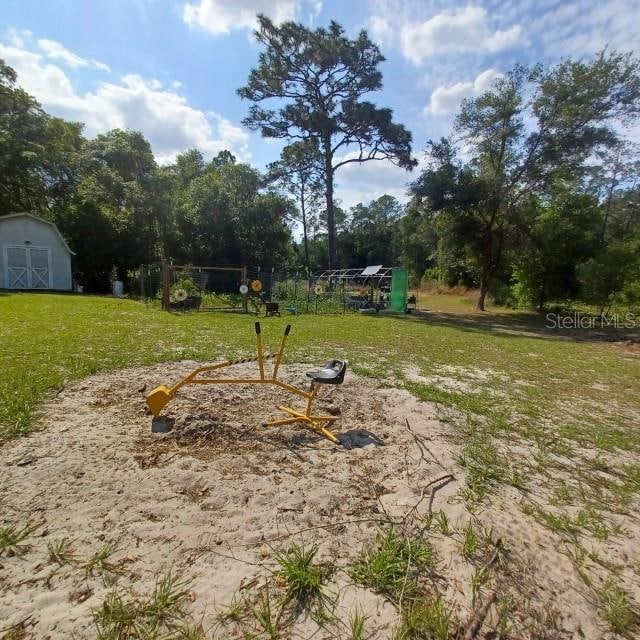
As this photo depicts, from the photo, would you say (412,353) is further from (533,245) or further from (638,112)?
(638,112)

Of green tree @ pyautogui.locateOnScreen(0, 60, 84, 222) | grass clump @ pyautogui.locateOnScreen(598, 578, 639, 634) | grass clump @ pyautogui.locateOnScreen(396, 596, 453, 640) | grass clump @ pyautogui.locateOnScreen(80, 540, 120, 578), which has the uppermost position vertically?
green tree @ pyautogui.locateOnScreen(0, 60, 84, 222)

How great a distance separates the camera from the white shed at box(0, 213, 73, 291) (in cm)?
1967

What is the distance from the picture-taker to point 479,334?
13047 millimetres

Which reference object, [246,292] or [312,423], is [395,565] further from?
[246,292]

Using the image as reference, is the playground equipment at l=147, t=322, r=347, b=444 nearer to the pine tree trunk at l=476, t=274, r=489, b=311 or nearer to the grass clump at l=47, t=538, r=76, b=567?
the grass clump at l=47, t=538, r=76, b=567

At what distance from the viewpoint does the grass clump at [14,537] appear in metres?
2.00

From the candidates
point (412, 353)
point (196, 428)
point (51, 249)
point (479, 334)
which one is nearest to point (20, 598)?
point (196, 428)

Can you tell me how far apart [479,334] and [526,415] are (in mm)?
8950

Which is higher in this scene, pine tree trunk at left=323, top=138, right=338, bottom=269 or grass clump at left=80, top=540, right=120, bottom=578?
pine tree trunk at left=323, top=138, right=338, bottom=269

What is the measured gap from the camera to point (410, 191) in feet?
66.4

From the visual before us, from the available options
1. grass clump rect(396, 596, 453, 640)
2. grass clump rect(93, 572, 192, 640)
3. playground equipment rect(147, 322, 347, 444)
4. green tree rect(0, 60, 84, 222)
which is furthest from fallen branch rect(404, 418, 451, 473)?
green tree rect(0, 60, 84, 222)

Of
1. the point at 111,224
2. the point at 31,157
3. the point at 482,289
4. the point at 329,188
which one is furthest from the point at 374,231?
the point at 31,157

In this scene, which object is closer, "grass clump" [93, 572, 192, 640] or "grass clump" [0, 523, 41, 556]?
"grass clump" [93, 572, 192, 640]

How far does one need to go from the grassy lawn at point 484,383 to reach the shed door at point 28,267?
11535mm
